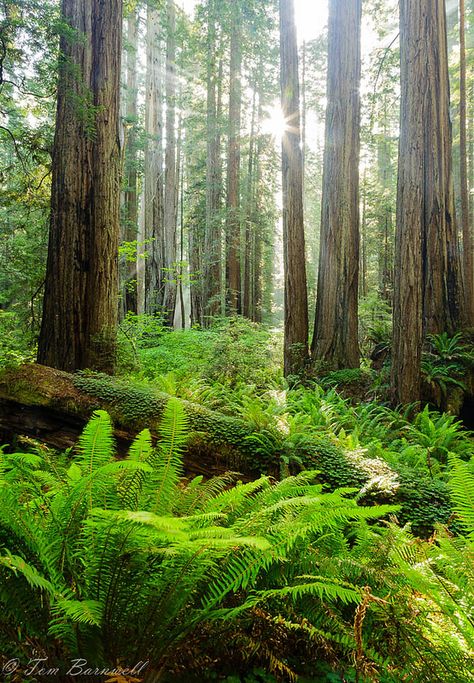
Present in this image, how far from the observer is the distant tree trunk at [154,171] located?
1731 centimetres

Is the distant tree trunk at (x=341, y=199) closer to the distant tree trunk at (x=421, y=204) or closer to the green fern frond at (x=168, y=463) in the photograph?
the distant tree trunk at (x=421, y=204)

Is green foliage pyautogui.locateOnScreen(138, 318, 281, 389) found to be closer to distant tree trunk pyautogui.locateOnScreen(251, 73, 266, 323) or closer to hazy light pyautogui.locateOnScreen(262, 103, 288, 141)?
distant tree trunk pyautogui.locateOnScreen(251, 73, 266, 323)

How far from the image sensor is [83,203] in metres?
5.64

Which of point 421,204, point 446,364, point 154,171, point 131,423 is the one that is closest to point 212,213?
point 154,171

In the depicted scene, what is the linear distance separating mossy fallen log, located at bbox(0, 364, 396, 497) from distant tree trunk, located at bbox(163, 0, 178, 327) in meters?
12.8

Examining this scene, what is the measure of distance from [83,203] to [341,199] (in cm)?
561

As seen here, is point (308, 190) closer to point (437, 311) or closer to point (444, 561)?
point (437, 311)

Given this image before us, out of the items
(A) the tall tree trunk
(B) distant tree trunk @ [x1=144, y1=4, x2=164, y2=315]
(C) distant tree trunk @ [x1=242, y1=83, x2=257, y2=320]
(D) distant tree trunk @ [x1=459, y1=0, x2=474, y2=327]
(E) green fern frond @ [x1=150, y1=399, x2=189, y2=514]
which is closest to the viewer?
(E) green fern frond @ [x1=150, y1=399, x2=189, y2=514]

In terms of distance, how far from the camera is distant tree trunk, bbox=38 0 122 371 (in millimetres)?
5488

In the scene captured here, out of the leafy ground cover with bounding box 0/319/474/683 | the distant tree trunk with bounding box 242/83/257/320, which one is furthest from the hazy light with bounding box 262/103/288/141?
the leafy ground cover with bounding box 0/319/474/683

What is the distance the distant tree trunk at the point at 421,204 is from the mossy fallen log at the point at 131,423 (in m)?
3.64

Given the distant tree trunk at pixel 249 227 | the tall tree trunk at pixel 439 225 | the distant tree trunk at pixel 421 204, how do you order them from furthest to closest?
the distant tree trunk at pixel 249 227
the tall tree trunk at pixel 439 225
the distant tree trunk at pixel 421 204

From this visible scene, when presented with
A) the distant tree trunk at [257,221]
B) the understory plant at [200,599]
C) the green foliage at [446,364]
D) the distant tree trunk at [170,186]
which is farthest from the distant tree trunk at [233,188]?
the understory plant at [200,599]

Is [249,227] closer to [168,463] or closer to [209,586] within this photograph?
[168,463]
